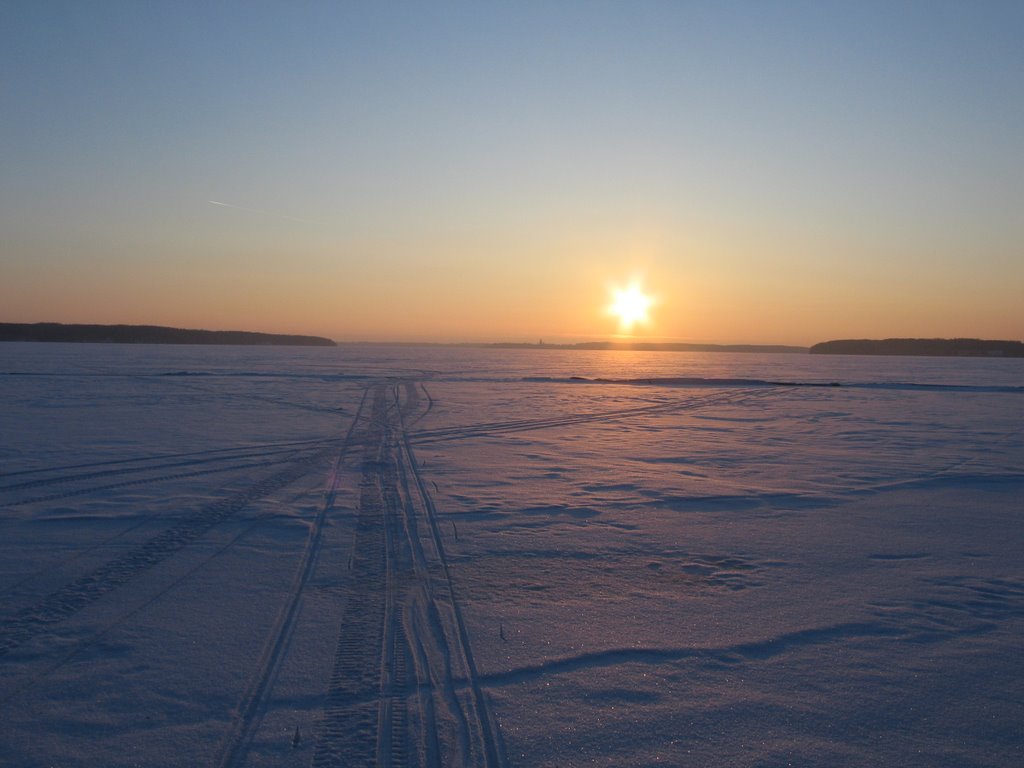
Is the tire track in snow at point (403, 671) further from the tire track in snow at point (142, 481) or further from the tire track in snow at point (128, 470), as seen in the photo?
the tire track in snow at point (128, 470)

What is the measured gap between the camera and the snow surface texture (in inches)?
128

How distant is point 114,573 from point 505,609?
9.95ft

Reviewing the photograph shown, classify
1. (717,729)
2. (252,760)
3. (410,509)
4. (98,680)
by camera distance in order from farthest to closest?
(410,509), (98,680), (717,729), (252,760)

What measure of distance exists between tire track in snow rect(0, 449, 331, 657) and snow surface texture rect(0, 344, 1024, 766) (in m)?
0.03

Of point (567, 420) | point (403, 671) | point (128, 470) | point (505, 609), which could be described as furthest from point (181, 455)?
point (567, 420)

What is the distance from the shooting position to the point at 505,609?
480 cm

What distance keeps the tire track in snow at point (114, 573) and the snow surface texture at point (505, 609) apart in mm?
28

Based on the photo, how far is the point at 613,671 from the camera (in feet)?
12.8

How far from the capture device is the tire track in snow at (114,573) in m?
4.29

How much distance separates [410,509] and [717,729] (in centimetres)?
472

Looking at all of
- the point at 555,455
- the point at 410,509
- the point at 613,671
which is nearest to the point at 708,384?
the point at 555,455

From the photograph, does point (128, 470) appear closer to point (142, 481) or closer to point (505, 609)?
point (142, 481)

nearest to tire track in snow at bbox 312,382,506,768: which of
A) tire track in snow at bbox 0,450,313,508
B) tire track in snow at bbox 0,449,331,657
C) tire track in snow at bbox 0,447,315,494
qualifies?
tire track in snow at bbox 0,449,331,657

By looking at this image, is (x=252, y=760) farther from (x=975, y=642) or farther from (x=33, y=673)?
(x=975, y=642)
